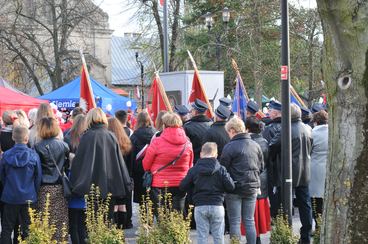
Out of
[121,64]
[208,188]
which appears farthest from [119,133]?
[121,64]

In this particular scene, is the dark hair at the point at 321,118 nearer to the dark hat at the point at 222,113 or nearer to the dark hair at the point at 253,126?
the dark hair at the point at 253,126

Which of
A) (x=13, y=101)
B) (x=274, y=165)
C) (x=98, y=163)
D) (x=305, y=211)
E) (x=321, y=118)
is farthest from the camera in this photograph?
(x=13, y=101)

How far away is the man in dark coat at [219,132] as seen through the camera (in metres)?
8.97

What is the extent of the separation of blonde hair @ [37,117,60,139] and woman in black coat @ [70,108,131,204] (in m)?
0.34

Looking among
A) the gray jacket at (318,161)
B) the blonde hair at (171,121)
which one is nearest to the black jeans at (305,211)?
the gray jacket at (318,161)

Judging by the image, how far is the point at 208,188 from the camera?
23.4 feet

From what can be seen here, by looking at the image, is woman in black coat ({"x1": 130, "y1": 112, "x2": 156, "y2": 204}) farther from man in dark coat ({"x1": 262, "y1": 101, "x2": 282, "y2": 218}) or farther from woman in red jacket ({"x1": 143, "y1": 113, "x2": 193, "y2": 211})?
man in dark coat ({"x1": 262, "y1": 101, "x2": 282, "y2": 218})

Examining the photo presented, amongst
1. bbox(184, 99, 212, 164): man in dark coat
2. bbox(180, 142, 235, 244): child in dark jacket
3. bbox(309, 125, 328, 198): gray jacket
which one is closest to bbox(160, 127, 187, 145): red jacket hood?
bbox(180, 142, 235, 244): child in dark jacket

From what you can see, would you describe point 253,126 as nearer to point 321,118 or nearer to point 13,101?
point 321,118

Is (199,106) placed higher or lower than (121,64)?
lower

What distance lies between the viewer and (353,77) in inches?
158

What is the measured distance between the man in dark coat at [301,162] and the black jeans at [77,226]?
2709 millimetres

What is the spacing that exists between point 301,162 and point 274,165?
1.46ft

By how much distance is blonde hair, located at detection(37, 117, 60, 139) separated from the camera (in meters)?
7.41
